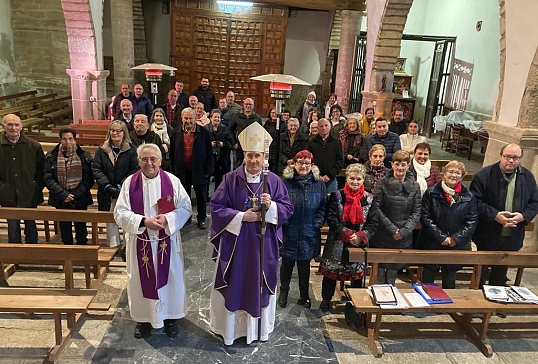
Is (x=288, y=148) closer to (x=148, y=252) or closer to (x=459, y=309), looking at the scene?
A: (x=148, y=252)

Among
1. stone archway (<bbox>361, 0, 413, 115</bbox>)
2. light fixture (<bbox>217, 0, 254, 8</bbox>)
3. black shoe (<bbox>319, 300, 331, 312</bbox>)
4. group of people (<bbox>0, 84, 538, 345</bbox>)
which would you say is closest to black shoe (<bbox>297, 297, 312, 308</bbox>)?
group of people (<bbox>0, 84, 538, 345</bbox>)

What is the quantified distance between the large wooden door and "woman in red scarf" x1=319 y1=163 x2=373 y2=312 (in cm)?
1116

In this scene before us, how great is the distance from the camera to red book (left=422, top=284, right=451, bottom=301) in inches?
150

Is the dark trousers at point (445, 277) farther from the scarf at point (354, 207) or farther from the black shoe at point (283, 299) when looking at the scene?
the black shoe at point (283, 299)

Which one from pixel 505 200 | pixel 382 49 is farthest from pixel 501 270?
pixel 382 49

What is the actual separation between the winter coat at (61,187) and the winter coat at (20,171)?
152 mm

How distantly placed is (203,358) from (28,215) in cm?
214

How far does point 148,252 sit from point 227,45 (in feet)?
39.4

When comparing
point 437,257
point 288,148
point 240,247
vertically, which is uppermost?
point 288,148

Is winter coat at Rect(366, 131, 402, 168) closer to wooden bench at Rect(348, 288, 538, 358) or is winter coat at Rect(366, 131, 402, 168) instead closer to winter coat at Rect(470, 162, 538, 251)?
winter coat at Rect(470, 162, 538, 251)

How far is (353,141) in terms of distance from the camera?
633 centimetres

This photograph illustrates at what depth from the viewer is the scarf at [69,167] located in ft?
14.7

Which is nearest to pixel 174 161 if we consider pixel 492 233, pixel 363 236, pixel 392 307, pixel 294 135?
pixel 294 135

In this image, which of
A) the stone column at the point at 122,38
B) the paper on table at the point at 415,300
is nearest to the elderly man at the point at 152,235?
the paper on table at the point at 415,300
